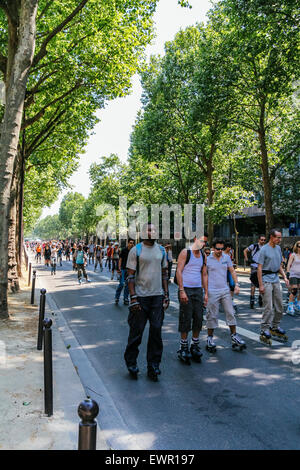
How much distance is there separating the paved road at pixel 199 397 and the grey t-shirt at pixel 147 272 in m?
1.15

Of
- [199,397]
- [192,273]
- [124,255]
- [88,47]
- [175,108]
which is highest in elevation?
[175,108]

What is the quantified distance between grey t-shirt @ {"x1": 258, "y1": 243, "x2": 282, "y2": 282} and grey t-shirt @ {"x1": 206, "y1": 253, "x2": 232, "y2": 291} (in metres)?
0.74

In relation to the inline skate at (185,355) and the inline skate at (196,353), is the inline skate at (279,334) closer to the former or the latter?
the inline skate at (196,353)

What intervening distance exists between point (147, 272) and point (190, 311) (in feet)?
3.66

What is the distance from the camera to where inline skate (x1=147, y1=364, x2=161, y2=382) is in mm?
5020

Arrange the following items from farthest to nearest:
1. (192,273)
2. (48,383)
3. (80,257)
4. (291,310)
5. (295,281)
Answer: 1. (80,257)
2. (295,281)
3. (291,310)
4. (192,273)
5. (48,383)

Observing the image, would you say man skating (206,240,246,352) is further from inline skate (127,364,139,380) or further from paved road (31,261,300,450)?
inline skate (127,364,139,380)

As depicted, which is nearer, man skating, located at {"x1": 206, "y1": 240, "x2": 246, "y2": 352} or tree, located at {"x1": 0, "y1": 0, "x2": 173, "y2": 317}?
man skating, located at {"x1": 206, "y1": 240, "x2": 246, "y2": 352}

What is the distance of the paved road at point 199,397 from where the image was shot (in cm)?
346

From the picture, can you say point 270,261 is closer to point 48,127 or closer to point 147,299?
point 147,299

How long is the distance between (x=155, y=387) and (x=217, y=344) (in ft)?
7.34

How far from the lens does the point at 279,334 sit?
7.01 meters

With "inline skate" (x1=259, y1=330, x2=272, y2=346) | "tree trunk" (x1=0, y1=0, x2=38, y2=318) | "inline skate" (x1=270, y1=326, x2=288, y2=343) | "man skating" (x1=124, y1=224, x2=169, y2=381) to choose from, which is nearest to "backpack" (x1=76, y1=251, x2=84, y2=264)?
"tree trunk" (x1=0, y1=0, x2=38, y2=318)

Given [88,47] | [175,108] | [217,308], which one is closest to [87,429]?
[217,308]
